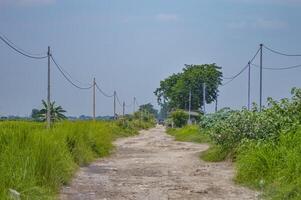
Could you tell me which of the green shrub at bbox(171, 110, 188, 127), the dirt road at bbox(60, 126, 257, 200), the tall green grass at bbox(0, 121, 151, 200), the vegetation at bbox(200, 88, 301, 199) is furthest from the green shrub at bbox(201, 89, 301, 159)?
the green shrub at bbox(171, 110, 188, 127)

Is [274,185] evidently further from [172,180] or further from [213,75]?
[213,75]

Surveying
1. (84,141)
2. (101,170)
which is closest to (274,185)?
(101,170)

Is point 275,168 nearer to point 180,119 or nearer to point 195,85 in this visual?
point 180,119

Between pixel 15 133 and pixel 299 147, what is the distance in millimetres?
5572

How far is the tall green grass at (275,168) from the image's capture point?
9188 millimetres

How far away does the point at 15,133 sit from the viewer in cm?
1010

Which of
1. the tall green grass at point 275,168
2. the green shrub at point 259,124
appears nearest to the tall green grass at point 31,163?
the tall green grass at point 275,168

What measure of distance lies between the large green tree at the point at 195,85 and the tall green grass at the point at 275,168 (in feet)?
179

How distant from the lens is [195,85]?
7200 centimetres

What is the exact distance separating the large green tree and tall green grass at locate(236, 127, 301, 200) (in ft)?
179

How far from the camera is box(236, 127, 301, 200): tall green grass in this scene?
30.1ft

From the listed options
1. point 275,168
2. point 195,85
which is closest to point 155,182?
point 275,168

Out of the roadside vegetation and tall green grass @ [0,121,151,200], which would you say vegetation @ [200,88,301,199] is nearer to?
the roadside vegetation

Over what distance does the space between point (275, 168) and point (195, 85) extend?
61480 millimetres
